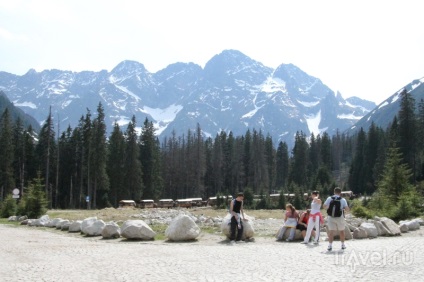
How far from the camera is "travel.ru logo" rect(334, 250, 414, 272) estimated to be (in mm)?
11867

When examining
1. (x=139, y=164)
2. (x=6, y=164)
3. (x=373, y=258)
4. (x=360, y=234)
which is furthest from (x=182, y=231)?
(x=6, y=164)

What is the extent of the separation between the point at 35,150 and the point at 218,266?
76614 millimetres

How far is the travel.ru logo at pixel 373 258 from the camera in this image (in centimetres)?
1187

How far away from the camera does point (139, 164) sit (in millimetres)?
76500

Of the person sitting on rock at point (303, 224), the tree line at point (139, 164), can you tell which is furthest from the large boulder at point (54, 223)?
the tree line at point (139, 164)

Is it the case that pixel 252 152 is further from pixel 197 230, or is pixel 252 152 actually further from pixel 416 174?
pixel 197 230

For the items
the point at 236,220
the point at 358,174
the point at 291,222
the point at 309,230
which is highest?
the point at 358,174

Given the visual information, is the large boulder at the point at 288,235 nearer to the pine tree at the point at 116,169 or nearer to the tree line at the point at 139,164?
the tree line at the point at 139,164

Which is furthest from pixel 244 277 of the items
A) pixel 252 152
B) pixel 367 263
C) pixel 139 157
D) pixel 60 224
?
pixel 252 152

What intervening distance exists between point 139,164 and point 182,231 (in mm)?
58248

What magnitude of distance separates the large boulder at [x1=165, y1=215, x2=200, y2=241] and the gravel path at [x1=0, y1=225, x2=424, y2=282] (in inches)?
30.7

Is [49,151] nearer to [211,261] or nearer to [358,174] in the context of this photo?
[211,261]

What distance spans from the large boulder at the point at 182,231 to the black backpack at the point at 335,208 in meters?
6.84

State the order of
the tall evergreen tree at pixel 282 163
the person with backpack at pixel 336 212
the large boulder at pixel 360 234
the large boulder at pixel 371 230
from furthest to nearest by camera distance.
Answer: the tall evergreen tree at pixel 282 163, the large boulder at pixel 371 230, the large boulder at pixel 360 234, the person with backpack at pixel 336 212
